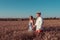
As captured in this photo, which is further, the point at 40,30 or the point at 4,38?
the point at 40,30

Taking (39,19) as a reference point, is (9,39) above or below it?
below

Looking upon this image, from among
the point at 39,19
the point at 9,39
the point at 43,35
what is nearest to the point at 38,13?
the point at 39,19

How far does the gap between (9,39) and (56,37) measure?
227cm

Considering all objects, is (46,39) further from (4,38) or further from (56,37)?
(4,38)

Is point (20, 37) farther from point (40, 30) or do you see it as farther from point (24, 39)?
point (40, 30)

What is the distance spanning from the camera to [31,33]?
42.4 ft

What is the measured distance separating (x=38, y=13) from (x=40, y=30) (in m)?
0.89

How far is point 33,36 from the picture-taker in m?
12.7

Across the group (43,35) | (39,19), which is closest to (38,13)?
(39,19)

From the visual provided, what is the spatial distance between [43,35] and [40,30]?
469 mm

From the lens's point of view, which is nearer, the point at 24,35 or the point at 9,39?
the point at 9,39

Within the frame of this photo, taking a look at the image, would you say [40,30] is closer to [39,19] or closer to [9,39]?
[39,19]

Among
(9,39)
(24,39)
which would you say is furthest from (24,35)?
(9,39)

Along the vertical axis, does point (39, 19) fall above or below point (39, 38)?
above
